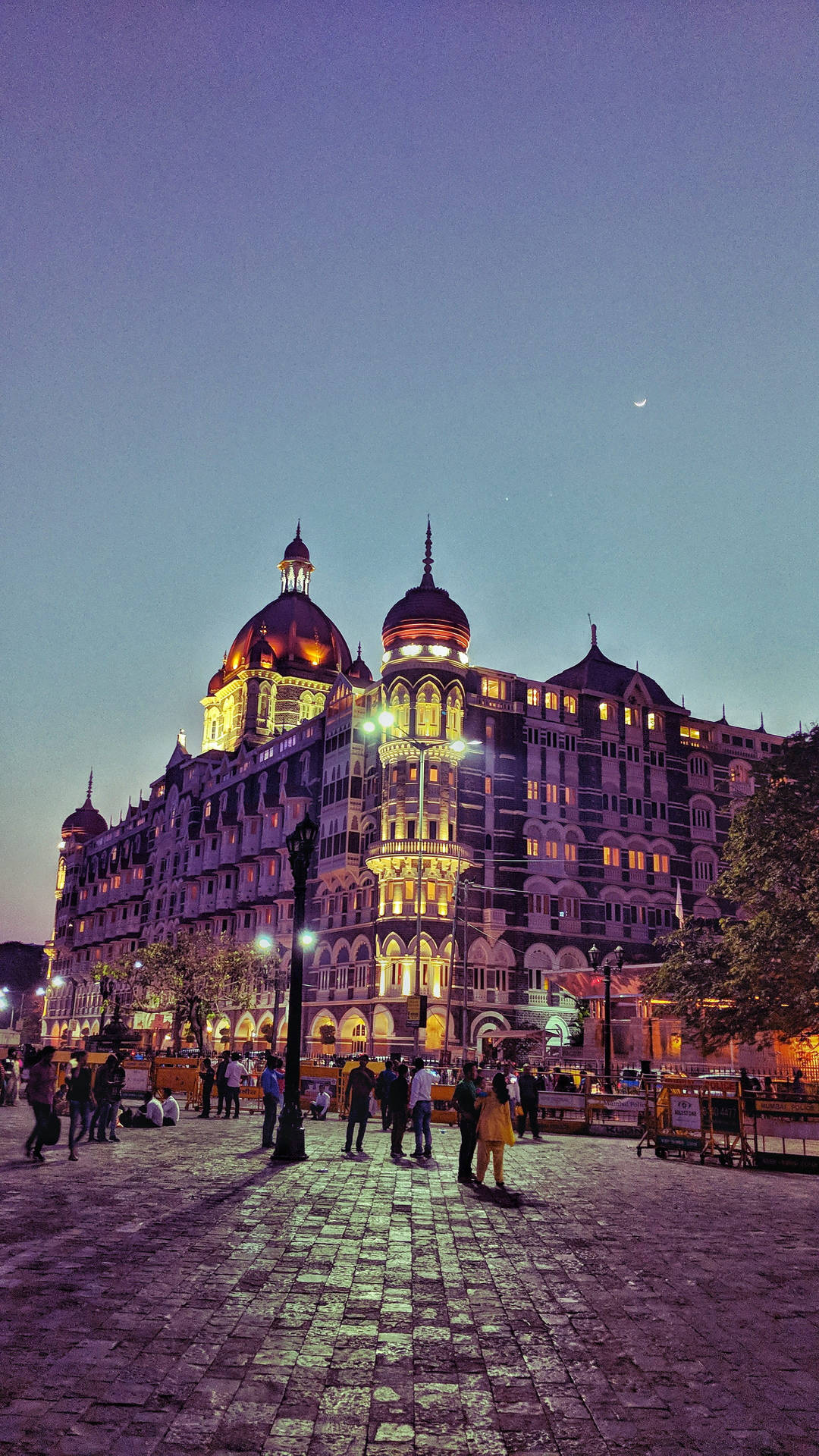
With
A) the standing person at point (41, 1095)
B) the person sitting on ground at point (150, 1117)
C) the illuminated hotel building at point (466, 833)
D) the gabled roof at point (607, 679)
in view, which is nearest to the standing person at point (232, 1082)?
the person sitting on ground at point (150, 1117)

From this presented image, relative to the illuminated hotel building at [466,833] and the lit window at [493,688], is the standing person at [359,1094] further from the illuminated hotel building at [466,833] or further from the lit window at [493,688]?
the lit window at [493,688]

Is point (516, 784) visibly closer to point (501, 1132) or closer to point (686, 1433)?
point (501, 1132)

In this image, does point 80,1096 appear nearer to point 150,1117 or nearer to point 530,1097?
point 150,1117

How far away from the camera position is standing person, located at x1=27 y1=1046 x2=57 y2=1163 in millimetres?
17219

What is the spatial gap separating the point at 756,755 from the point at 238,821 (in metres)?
36.3

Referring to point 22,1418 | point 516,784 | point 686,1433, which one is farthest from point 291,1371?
point 516,784

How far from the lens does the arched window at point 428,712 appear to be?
61000 millimetres

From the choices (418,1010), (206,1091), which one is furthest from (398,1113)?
(418,1010)

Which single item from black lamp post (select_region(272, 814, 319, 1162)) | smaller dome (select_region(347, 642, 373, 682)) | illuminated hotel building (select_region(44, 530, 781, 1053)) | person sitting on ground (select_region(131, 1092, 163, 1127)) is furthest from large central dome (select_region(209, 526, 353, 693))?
black lamp post (select_region(272, 814, 319, 1162))

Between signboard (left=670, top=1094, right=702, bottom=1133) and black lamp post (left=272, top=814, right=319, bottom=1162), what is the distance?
7.93m

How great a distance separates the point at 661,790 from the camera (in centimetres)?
7119

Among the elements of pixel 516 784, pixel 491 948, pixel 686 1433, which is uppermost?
pixel 516 784

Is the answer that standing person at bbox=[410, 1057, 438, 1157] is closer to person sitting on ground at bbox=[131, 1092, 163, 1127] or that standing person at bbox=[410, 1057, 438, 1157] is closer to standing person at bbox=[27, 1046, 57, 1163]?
standing person at bbox=[27, 1046, 57, 1163]

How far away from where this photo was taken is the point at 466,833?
6197 centimetres
